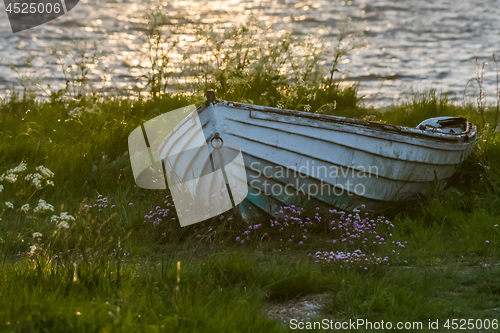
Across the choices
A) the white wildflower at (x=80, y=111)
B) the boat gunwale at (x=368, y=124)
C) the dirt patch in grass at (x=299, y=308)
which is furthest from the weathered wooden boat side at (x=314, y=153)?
the white wildflower at (x=80, y=111)

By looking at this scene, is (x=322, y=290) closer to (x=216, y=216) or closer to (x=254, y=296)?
(x=254, y=296)

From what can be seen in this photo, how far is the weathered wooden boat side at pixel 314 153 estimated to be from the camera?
3785 millimetres

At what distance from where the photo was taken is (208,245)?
394 centimetres

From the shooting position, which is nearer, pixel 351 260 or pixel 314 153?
pixel 351 260

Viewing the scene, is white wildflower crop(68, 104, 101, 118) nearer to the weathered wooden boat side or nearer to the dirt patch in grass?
the weathered wooden boat side

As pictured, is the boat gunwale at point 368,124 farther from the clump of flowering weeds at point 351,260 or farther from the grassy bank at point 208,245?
the clump of flowering weeds at point 351,260

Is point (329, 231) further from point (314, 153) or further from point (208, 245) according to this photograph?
point (208, 245)

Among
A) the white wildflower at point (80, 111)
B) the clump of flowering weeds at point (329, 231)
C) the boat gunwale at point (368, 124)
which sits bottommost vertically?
the clump of flowering weeds at point (329, 231)

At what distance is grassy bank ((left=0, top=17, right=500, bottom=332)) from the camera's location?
2539mm

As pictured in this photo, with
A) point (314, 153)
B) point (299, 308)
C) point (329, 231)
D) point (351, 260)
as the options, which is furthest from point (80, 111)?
point (299, 308)

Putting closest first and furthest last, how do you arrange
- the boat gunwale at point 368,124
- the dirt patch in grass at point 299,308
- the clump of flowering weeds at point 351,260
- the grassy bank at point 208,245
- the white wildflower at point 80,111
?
1. the grassy bank at point 208,245
2. the dirt patch in grass at point 299,308
3. the clump of flowering weeds at point 351,260
4. the boat gunwale at point 368,124
5. the white wildflower at point 80,111

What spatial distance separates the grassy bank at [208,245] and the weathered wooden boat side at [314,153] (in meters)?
0.18

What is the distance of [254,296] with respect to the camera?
2.81m

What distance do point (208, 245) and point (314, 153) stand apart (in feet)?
3.62
